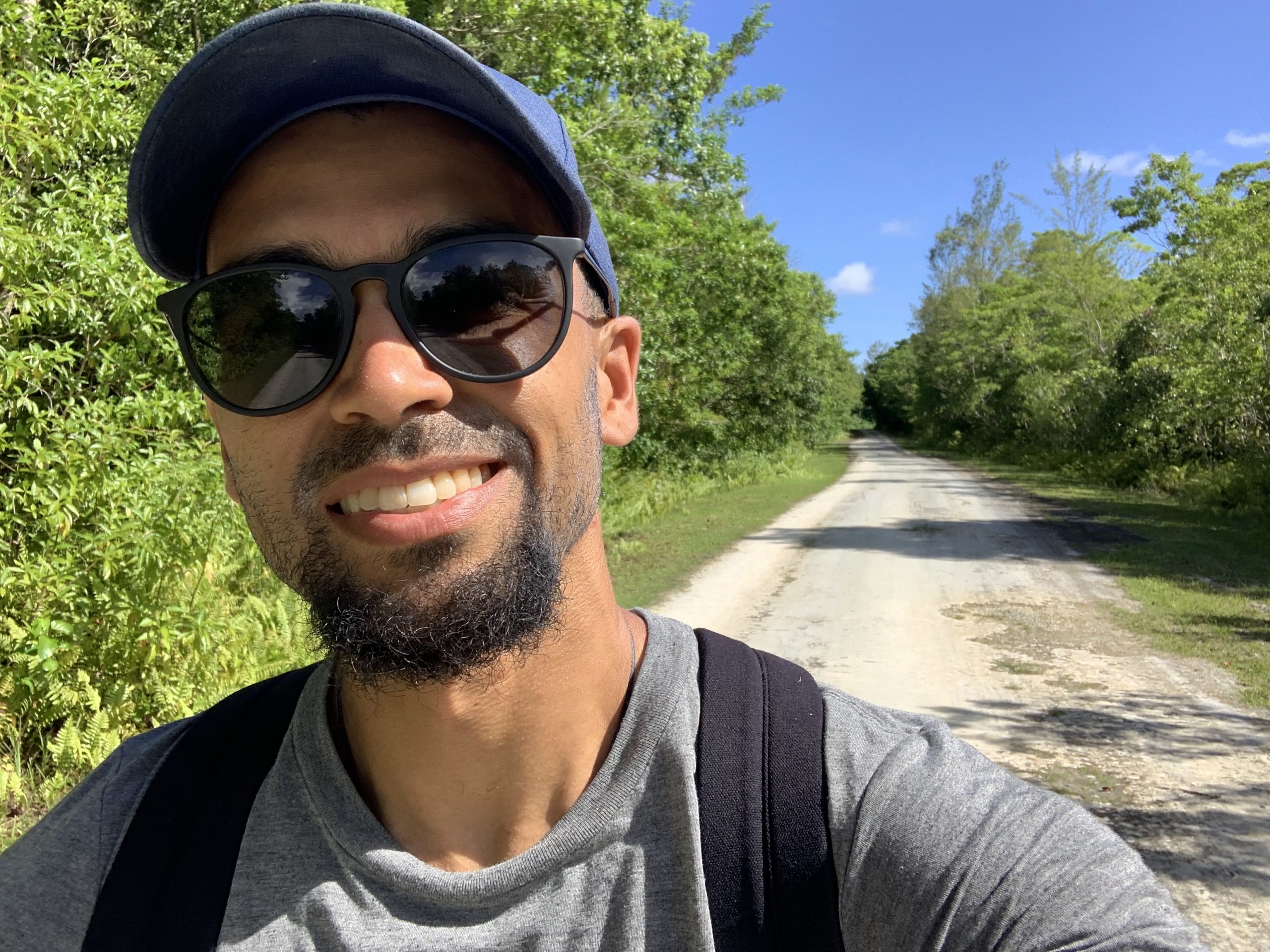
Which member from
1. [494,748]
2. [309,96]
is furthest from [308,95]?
[494,748]

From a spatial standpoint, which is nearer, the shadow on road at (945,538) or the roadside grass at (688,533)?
the roadside grass at (688,533)

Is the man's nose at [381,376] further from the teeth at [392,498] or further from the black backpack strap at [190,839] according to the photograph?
the black backpack strap at [190,839]

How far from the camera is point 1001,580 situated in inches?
375

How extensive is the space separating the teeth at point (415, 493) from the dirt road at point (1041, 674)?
3492mm

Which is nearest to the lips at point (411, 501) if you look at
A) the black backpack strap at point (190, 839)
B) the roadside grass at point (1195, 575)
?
the black backpack strap at point (190, 839)

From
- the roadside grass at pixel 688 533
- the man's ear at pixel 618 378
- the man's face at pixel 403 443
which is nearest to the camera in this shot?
the man's face at pixel 403 443

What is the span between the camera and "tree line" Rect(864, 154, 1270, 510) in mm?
15055

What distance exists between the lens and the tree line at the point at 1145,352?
15.1 metres

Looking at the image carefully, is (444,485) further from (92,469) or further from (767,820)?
(92,469)

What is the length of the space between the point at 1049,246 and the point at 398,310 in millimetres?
41710

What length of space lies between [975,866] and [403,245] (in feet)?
3.43

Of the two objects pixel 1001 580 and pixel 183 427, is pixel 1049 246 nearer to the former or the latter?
pixel 1001 580

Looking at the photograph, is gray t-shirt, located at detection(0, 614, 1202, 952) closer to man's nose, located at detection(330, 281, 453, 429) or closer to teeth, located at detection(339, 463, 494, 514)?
teeth, located at detection(339, 463, 494, 514)

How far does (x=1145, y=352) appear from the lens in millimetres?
21000
